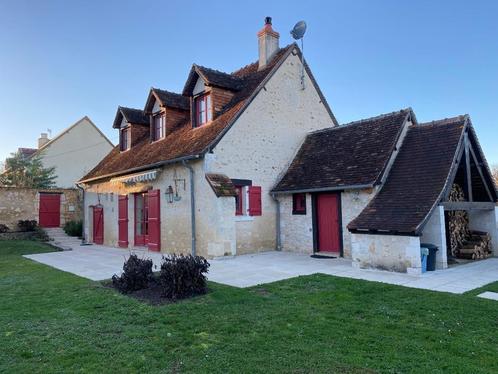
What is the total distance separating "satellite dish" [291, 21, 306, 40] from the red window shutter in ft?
22.5

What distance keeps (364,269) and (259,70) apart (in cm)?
969

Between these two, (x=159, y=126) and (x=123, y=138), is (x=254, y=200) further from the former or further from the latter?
(x=123, y=138)

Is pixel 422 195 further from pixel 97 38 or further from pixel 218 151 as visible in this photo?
pixel 97 38

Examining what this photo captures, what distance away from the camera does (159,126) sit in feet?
57.1

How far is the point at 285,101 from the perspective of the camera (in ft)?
50.0

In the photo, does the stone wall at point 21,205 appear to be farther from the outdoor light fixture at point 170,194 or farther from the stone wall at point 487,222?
the stone wall at point 487,222

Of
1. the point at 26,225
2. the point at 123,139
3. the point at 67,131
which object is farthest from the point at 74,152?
the point at 123,139

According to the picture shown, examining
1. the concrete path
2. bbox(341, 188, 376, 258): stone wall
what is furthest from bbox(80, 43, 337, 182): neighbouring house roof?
the concrete path

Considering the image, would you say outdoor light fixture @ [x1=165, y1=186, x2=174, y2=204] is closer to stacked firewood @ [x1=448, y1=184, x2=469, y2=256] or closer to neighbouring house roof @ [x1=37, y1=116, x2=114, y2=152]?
stacked firewood @ [x1=448, y1=184, x2=469, y2=256]

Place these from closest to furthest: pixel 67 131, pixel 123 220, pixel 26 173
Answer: pixel 123 220, pixel 26 173, pixel 67 131

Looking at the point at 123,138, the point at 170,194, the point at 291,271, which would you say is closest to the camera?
the point at 291,271

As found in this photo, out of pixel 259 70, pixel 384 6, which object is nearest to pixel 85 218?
pixel 259 70

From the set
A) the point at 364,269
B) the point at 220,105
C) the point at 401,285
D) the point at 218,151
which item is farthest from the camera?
the point at 220,105

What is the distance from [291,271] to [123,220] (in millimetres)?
10525
